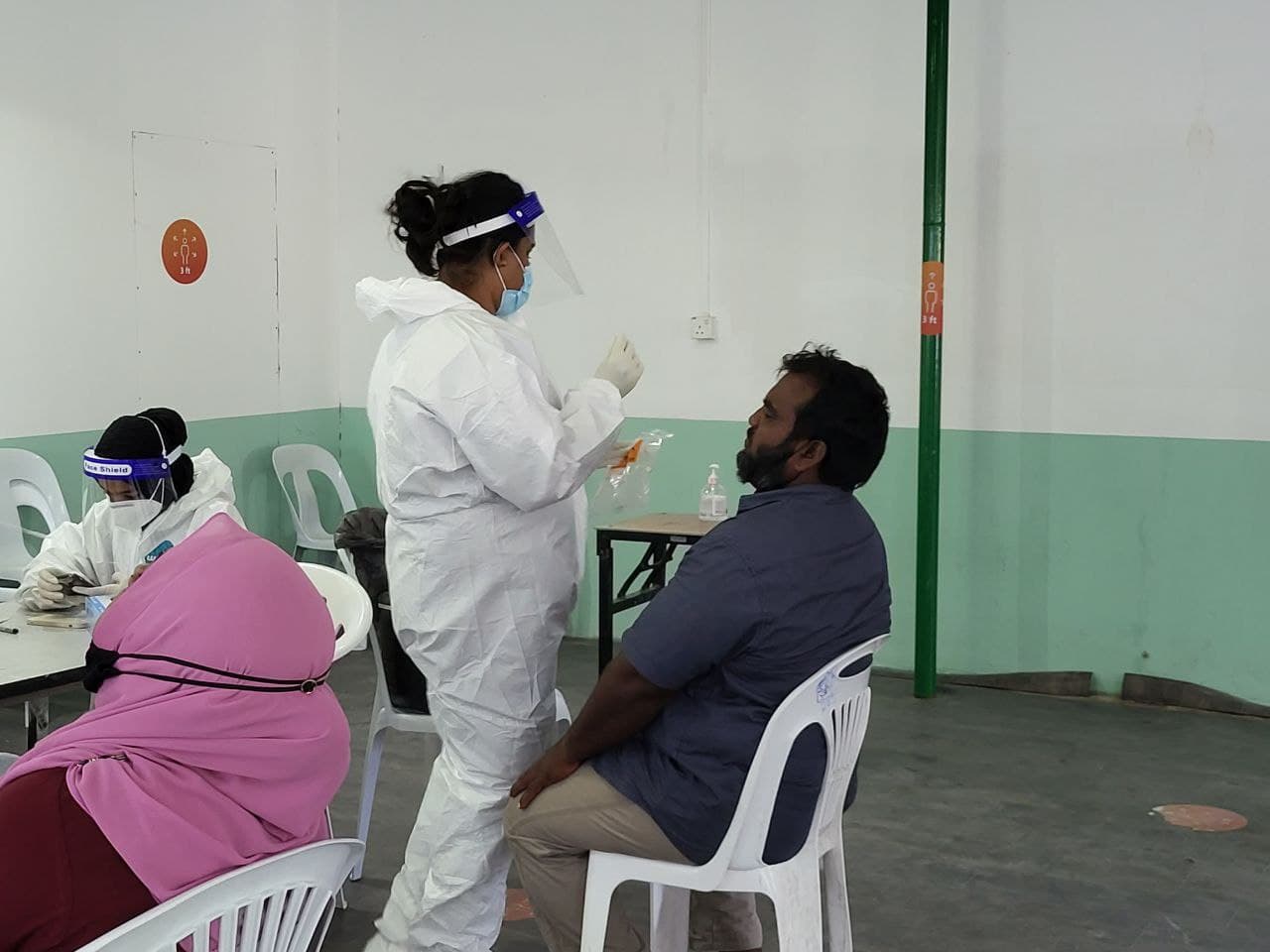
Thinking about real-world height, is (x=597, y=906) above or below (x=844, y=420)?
below

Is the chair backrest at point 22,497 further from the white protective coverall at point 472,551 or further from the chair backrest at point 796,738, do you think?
the chair backrest at point 796,738

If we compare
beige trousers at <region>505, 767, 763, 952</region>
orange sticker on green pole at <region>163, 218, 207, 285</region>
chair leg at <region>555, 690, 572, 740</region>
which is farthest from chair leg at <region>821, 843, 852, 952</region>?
orange sticker on green pole at <region>163, 218, 207, 285</region>

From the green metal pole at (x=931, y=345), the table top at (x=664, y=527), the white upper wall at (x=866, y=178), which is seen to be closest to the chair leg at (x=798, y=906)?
the table top at (x=664, y=527)

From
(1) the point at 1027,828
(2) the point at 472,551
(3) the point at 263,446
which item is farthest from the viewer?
(3) the point at 263,446

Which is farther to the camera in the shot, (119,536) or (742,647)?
(119,536)

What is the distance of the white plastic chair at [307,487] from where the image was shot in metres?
5.27

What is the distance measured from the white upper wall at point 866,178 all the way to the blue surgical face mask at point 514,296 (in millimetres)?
2396

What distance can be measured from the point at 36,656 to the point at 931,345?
116 inches

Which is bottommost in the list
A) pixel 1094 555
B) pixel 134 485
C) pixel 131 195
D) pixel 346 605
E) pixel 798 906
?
pixel 798 906

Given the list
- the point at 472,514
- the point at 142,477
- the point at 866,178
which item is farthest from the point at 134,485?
the point at 866,178

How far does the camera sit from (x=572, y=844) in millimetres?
1961

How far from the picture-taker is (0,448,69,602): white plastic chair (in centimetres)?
422

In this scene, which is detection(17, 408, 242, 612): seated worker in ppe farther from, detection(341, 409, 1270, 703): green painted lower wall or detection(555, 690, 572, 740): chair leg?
detection(341, 409, 1270, 703): green painted lower wall

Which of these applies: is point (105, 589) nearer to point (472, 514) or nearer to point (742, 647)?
point (472, 514)
